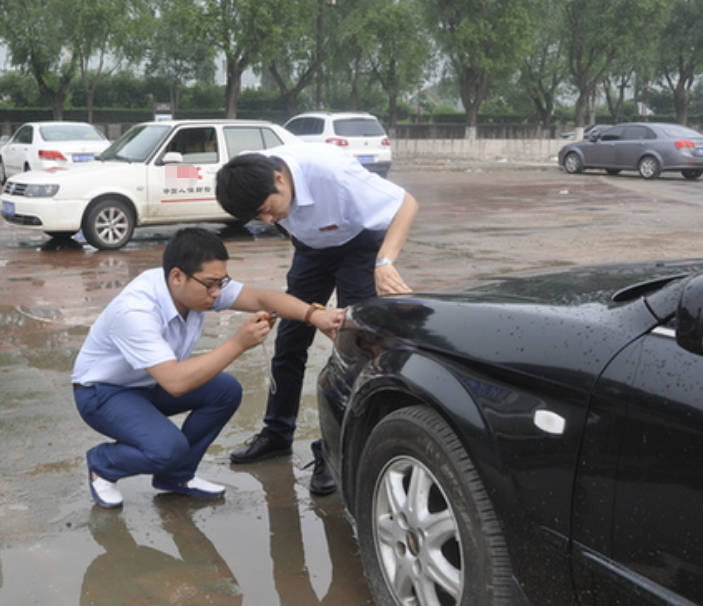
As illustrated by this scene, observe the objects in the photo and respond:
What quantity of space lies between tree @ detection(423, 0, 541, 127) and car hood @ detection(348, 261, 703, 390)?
41.7 meters

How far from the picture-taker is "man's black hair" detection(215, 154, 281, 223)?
10.7ft

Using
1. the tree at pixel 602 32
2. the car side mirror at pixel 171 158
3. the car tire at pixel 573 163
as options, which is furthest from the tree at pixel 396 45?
the car side mirror at pixel 171 158

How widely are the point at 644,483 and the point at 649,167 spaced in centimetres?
2324

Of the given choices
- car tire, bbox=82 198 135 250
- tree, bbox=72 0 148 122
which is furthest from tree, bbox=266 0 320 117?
car tire, bbox=82 198 135 250

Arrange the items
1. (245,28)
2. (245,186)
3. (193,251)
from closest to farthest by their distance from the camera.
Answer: (245,186), (193,251), (245,28)

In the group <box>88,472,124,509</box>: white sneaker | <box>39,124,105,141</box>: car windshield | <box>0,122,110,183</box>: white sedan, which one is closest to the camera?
<box>88,472,124,509</box>: white sneaker

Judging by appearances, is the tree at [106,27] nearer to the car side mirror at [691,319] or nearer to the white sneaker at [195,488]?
the white sneaker at [195,488]

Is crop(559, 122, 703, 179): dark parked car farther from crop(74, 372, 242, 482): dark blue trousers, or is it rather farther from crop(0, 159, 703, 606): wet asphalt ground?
crop(74, 372, 242, 482): dark blue trousers

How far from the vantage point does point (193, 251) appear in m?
3.46

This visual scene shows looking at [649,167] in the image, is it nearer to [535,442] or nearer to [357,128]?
[357,128]

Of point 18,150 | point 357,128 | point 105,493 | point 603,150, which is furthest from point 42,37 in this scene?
point 105,493

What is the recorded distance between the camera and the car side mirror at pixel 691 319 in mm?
1826

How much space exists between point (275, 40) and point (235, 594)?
35.3m

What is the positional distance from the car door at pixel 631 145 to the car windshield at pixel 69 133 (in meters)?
13.3
